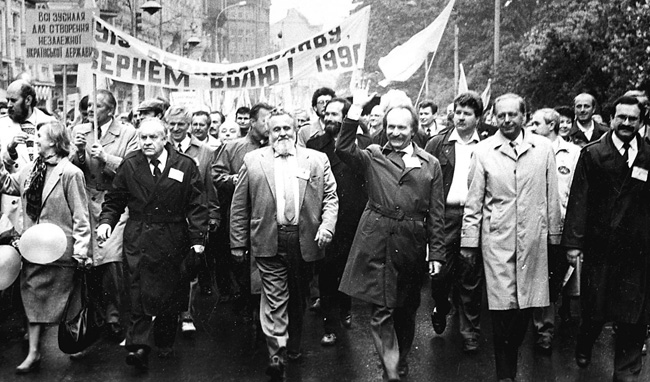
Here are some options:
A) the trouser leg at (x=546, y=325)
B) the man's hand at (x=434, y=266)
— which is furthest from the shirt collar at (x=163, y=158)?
the trouser leg at (x=546, y=325)

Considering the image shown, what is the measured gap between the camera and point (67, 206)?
25.1 feet

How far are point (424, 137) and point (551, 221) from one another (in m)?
3.39

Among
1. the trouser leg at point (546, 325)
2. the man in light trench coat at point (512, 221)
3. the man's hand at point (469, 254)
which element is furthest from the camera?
the trouser leg at point (546, 325)

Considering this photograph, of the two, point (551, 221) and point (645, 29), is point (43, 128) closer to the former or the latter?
point (551, 221)

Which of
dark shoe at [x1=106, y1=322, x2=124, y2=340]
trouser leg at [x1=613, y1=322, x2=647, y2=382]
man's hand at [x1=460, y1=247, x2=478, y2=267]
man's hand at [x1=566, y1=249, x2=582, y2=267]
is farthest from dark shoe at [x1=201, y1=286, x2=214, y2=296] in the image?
trouser leg at [x1=613, y1=322, x2=647, y2=382]

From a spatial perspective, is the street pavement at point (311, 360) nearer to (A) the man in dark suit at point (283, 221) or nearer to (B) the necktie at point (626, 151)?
(A) the man in dark suit at point (283, 221)

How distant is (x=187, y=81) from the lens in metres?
10.9

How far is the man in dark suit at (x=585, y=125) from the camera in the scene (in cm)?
1035

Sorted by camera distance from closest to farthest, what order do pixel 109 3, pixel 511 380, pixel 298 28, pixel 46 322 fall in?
pixel 511 380, pixel 46 322, pixel 109 3, pixel 298 28

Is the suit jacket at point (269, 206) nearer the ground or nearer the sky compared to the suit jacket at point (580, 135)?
nearer the ground

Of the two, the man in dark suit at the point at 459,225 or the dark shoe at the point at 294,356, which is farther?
the man in dark suit at the point at 459,225

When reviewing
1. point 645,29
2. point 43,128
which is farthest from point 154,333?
point 645,29

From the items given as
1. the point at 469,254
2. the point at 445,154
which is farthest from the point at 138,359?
the point at 445,154

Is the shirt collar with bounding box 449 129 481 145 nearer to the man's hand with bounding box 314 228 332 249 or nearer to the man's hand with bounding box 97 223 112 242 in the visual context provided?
the man's hand with bounding box 314 228 332 249
